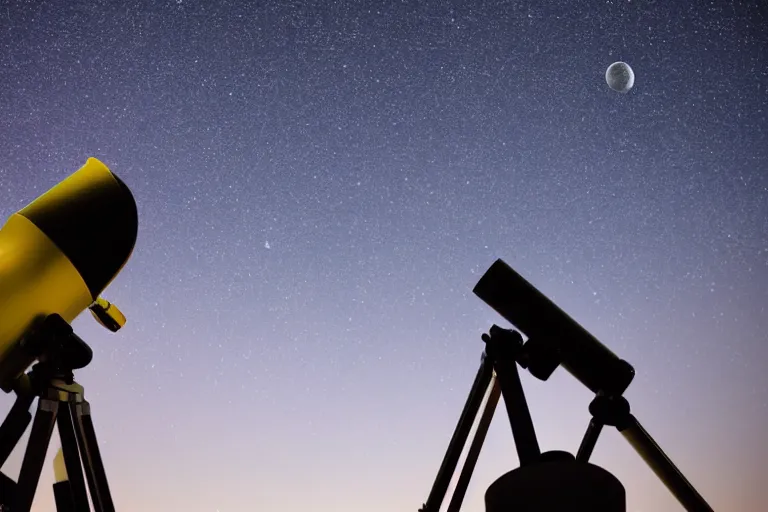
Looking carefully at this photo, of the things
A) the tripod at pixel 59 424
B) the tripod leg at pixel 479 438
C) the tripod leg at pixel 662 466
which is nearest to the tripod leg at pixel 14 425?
the tripod at pixel 59 424

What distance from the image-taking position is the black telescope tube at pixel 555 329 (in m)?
2.54

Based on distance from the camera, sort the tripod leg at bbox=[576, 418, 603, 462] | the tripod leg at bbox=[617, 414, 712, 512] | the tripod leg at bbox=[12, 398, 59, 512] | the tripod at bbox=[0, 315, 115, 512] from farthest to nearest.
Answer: the tripod leg at bbox=[576, 418, 603, 462] → the tripod leg at bbox=[617, 414, 712, 512] → the tripod at bbox=[0, 315, 115, 512] → the tripod leg at bbox=[12, 398, 59, 512]

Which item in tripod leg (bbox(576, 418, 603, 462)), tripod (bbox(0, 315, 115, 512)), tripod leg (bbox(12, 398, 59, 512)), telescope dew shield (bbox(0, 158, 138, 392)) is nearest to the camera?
tripod leg (bbox(12, 398, 59, 512))

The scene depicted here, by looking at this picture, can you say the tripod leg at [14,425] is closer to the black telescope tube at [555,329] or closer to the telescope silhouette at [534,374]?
the telescope silhouette at [534,374]

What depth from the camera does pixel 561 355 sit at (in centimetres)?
253

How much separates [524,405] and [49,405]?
163 centimetres

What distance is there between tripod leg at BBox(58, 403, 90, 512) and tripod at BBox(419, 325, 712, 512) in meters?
1.22

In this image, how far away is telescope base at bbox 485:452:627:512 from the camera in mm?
1986

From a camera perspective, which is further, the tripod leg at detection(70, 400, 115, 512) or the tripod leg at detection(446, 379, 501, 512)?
the tripod leg at detection(446, 379, 501, 512)

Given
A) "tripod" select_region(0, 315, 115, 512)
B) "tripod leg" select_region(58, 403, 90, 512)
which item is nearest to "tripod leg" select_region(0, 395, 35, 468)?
"tripod" select_region(0, 315, 115, 512)

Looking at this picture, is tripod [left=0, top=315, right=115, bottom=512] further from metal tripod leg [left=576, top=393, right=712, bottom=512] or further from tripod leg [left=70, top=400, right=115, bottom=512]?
metal tripod leg [left=576, top=393, right=712, bottom=512]

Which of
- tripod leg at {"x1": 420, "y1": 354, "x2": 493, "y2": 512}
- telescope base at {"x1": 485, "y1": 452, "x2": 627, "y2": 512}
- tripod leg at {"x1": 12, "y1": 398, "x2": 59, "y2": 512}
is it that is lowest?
tripod leg at {"x1": 12, "y1": 398, "x2": 59, "y2": 512}

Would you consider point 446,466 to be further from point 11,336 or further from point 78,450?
point 11,336

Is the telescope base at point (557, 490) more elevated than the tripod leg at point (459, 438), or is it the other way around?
the tripod leg at point (459, 438)
